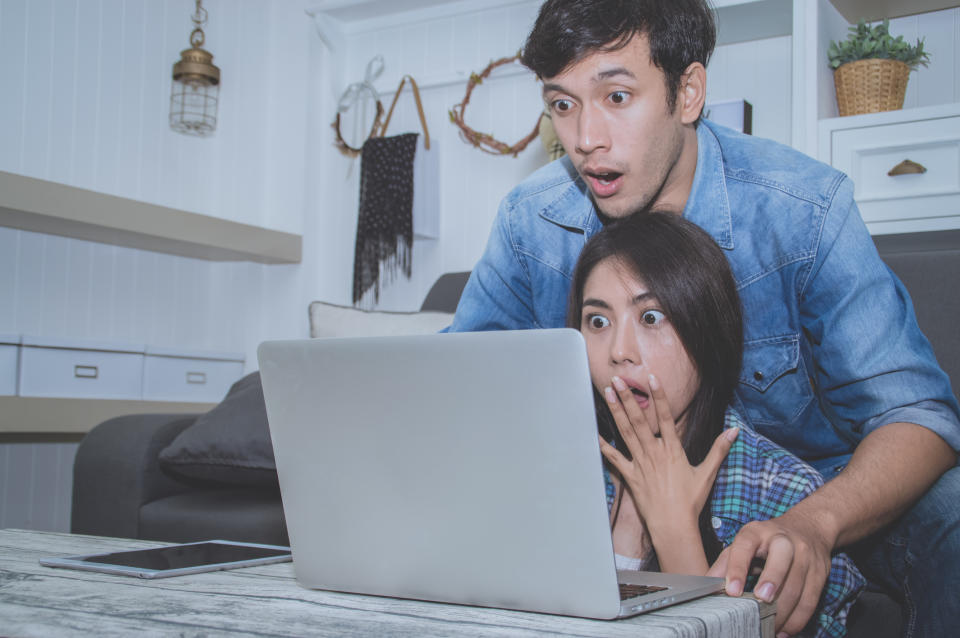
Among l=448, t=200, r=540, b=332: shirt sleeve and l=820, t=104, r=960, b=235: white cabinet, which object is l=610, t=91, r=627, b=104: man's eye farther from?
l=820, t=104, r=960, b=235: white cabinet

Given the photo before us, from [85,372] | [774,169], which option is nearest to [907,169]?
[774,169]

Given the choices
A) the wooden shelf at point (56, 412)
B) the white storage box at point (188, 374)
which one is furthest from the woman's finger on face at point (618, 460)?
the white storage box at point (188, 374)

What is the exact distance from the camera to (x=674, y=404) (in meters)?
1.00

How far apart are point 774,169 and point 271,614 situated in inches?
35.8

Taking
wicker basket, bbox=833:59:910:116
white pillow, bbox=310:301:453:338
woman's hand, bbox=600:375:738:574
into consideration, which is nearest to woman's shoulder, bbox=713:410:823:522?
woman's hand, bbox=600:375:738:574

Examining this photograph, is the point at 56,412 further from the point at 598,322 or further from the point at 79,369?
the point at 598,322

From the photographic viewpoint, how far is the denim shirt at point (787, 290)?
1.04 metres

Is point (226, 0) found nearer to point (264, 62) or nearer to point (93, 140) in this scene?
point (264, 62)

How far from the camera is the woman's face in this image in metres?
0.96

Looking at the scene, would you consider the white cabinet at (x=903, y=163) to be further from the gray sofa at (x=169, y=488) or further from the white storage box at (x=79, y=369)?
the white storage box at (x=79, y=369)

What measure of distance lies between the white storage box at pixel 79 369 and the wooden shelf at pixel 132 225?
34 centimetres

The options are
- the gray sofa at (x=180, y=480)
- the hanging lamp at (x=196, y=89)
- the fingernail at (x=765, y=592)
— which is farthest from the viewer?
the hanging lamp at (x=196, y=89)

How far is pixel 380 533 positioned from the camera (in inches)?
26.3

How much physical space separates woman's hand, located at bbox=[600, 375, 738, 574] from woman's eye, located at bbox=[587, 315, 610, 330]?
113 mm
